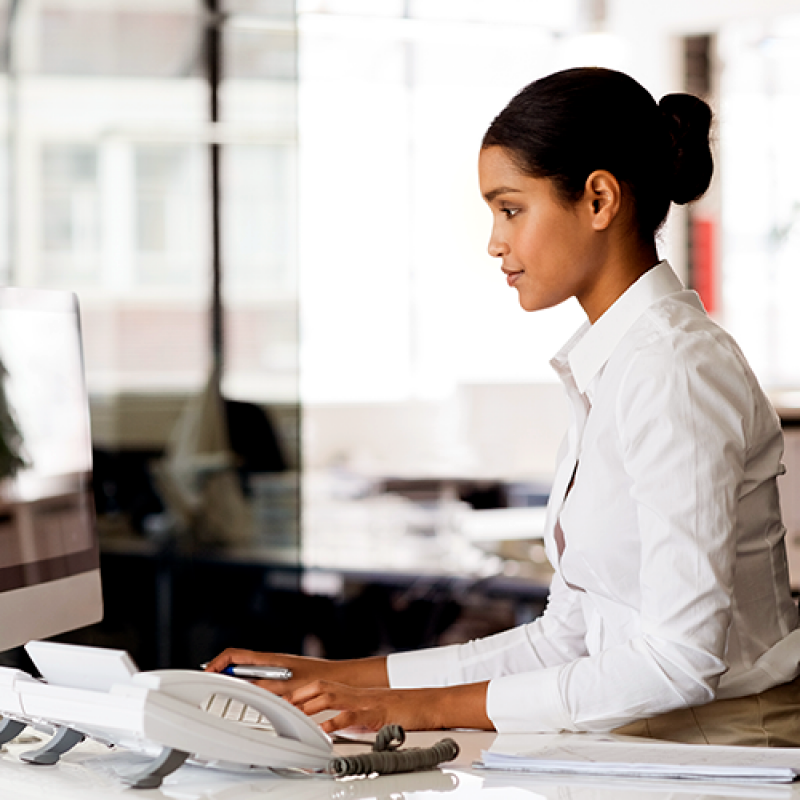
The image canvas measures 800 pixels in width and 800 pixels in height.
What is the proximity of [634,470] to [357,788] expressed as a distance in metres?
0.42

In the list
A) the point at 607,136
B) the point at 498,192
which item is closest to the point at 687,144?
the point at 607,136

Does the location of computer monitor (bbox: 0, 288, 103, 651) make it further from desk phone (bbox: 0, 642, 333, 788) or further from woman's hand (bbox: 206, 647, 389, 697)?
desk phone (bbox: 0, 642, 333, 788)

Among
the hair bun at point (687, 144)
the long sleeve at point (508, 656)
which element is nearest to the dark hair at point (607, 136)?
the hair bun at point (687, 144)

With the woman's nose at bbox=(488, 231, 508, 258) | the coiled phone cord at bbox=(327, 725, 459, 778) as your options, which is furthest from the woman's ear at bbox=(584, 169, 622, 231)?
the coiled phone cord at bbox=(327, 725, 459, 778)

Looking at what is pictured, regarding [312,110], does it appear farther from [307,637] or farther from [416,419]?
[307,637]

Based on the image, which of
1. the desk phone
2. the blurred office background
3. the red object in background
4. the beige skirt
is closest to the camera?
the desk phone

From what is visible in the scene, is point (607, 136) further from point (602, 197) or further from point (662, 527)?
point (662, 527)

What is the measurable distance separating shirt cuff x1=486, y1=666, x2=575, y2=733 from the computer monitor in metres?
0.53

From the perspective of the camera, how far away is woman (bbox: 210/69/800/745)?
1.21 metres

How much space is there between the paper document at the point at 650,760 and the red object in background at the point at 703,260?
532cm

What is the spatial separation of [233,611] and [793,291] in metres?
4.37

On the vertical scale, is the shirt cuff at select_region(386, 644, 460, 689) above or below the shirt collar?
below

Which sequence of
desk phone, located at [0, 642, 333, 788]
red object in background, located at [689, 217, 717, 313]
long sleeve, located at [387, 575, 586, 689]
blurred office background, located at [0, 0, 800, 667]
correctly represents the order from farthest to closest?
red object in background, located at [689, 217, 717, 313], blurred office background, located at [0, 0, 800, 667], long sleeve, located at [387, 575, 586, 689], desk phone, located at [0, 642, 333, 788]

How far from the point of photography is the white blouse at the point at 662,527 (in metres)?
1.20
